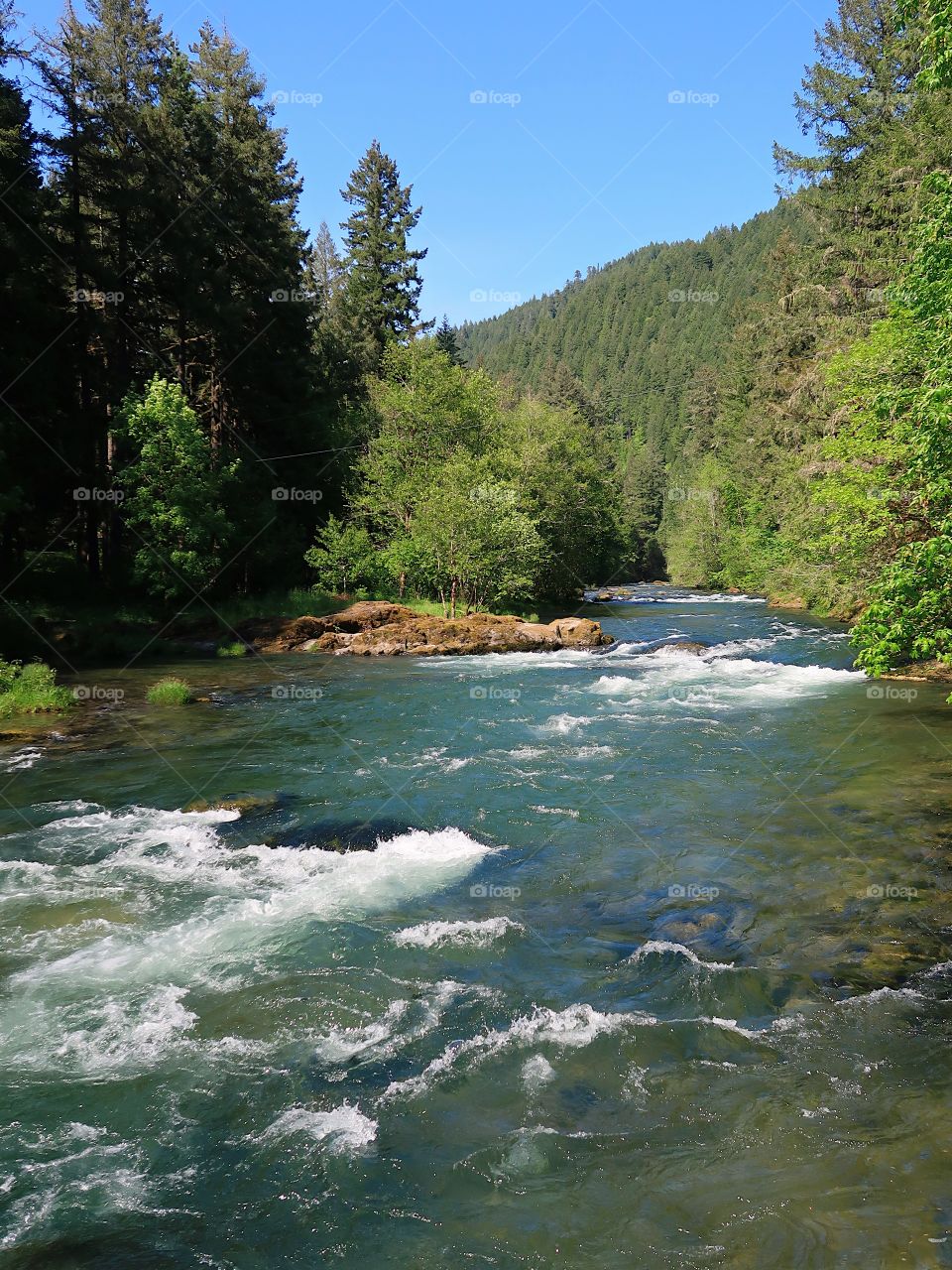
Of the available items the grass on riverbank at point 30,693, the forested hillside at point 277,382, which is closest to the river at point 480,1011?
the grass on riverbank at point 30,693

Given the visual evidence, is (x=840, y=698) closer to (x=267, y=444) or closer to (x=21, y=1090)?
(x=21, y=1090)

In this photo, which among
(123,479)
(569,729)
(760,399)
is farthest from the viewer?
(760,399)

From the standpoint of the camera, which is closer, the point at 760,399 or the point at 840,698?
the point at 840,698

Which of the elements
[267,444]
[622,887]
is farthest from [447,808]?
[267,444]

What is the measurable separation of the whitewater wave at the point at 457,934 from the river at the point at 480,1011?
5 centimetres

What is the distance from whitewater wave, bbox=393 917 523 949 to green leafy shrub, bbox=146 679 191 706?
1463 centimetres

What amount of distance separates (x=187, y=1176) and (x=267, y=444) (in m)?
42.2

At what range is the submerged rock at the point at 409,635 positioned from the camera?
32.6m

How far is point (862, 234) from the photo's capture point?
36656mm

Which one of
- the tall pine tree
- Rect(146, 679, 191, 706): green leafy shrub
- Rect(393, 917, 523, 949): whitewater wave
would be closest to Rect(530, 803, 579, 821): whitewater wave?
Rect(393, 917, 523, 949): whitewater wave

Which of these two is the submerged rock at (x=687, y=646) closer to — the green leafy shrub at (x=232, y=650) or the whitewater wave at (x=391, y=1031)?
the green leafy shrub at (x=232, y=650)

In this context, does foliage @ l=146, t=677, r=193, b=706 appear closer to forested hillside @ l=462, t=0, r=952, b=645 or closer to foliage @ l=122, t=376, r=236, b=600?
foliage @ l=122, t=376, r=236, b=600

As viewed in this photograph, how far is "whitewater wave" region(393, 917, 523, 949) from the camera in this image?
888 centimetres

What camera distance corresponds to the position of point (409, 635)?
3341 centimetres
